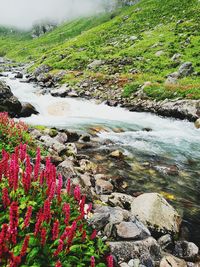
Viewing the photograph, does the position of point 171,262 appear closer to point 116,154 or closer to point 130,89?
point 116,154

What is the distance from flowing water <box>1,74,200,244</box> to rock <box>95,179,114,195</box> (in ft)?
5.44

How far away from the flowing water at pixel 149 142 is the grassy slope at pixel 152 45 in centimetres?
630

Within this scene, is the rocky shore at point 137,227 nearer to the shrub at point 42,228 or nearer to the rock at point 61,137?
the shrub at point 42,228

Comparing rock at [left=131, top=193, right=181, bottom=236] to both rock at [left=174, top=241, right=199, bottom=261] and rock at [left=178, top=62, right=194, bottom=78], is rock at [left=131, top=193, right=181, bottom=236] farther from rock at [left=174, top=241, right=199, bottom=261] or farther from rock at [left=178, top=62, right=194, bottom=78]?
rock at [left=178, top=62, right=194, bottom=78]

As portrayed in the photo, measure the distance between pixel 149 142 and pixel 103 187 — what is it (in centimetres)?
1133

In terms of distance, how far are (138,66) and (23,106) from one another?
28559 mm

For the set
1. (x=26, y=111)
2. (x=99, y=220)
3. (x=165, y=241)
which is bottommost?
(x=26, y=111)

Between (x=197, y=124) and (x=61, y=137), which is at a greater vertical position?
(x=61, y=137)

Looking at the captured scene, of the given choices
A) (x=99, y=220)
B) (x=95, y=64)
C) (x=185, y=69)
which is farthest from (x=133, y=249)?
(x=95, y=64)

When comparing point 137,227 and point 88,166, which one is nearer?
point 137,227

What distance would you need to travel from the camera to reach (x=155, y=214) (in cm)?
983

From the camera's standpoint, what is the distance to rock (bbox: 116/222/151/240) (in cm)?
747

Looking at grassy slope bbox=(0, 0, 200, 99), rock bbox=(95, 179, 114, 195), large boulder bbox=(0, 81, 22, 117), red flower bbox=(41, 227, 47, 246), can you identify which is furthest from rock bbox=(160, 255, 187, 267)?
grassy slope bbox=(0, 0, 200, 99)

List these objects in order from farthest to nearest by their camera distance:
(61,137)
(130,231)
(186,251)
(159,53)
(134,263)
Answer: (159,53) < (61,137) < (186,251) < (130,231) < (134,263)
